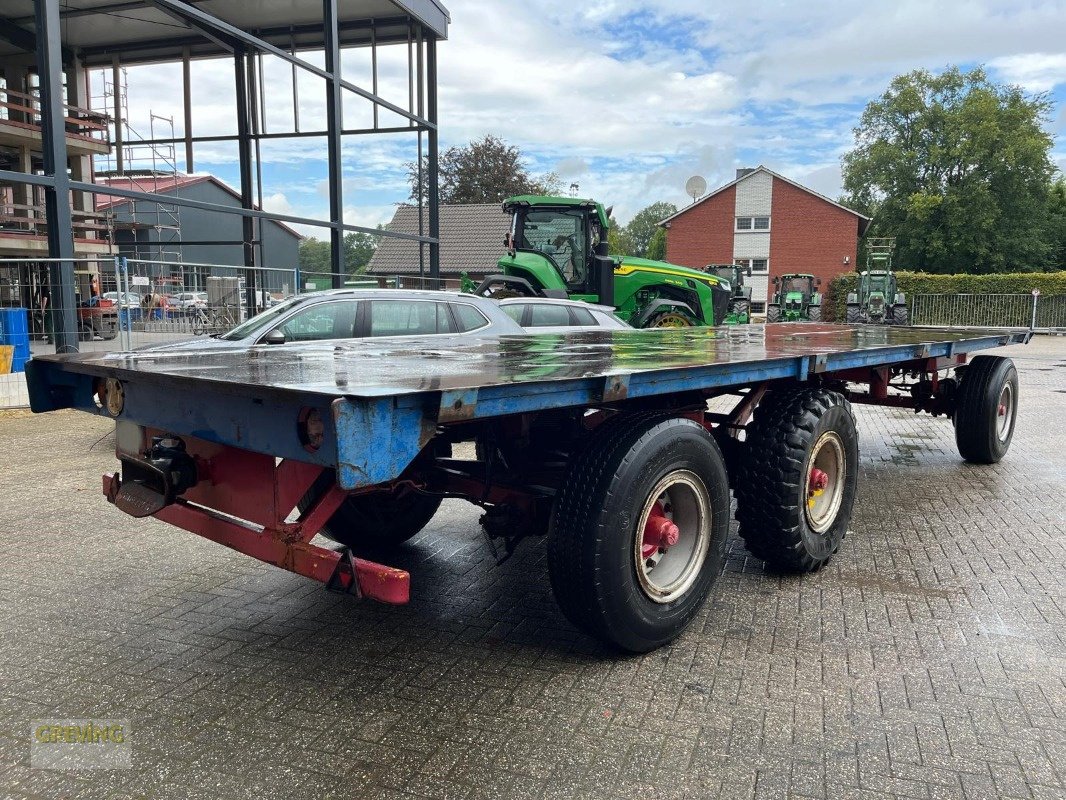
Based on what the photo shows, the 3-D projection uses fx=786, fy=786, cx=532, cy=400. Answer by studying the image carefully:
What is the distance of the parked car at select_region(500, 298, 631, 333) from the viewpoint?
375 inches

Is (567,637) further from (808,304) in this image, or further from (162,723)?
(808,304)

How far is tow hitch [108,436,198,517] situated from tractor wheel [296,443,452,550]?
1329 millimetres

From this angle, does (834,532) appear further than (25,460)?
No

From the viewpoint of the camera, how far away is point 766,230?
4722cm

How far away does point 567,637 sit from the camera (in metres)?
3.66

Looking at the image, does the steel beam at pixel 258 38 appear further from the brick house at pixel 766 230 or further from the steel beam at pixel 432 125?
the brick house at pixel 766 230

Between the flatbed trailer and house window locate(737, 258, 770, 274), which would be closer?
the flatbed trailer

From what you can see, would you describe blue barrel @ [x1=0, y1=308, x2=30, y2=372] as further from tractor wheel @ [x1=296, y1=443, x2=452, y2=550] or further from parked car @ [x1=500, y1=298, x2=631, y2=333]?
tractor wheel @ [x1=296, y1=443, x2=452, y2=550]

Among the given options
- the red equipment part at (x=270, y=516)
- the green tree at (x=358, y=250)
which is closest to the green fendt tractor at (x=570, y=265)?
the red equipment part at (x=270, y=516)

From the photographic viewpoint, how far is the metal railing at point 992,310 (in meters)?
34.5

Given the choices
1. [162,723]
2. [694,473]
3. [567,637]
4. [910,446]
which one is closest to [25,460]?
[162,723]

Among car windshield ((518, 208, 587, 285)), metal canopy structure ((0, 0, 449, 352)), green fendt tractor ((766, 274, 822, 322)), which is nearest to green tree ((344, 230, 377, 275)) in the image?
green fendt tractor ((766, 274, 822, 322))

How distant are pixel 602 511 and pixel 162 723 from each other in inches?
71.9

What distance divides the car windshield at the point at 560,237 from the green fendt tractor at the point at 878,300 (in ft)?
63.4
